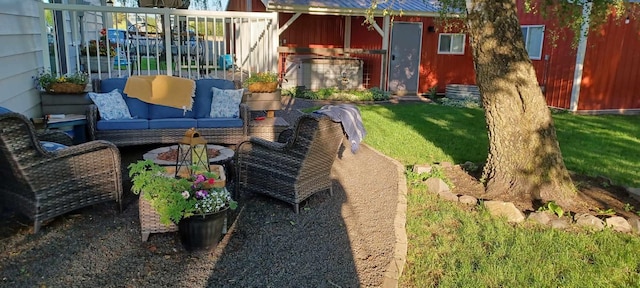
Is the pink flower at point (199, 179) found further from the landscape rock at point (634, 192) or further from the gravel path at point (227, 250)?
the landscape rock at point (634, 192)

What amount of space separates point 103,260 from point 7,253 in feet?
2.27

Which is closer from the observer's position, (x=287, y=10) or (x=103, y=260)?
(x=103, y=260)

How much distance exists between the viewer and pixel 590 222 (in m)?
3.93

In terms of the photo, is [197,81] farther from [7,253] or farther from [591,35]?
[591,35]

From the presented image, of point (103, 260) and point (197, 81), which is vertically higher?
point (197, 81)

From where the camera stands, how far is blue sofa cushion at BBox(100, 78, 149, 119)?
6164mm

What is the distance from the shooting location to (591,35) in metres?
10.7

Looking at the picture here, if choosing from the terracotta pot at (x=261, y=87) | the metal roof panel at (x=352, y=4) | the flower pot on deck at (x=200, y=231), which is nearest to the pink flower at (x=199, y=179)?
the flower pot on deck at (x=200, y=231)

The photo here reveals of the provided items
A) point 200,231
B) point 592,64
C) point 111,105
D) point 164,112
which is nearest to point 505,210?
point 200,231

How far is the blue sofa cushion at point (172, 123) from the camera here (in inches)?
232

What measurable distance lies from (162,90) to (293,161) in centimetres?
298

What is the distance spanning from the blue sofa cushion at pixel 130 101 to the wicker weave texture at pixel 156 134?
47cm

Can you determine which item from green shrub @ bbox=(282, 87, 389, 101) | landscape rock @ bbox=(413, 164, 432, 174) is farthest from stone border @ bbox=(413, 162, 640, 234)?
green shrub @ bbox=(282, 87, 389, 101)

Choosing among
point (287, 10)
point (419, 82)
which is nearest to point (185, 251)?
point (287, 10)
